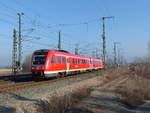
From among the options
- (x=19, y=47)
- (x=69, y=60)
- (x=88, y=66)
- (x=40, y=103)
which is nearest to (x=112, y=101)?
(x=40, y=103)

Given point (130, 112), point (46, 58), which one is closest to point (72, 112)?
point (130, 112)

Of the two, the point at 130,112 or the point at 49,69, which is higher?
the point at 49,69

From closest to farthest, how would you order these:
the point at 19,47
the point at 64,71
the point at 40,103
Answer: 1. the point at 40,103
2. the point at 64,71
3. the point at 19,47

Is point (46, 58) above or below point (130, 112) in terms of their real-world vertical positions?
above

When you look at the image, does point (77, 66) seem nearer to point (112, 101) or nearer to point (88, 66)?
point (88, 66)

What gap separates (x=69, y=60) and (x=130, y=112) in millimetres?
17102

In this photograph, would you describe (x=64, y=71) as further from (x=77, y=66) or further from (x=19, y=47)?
(x=19, y=47)

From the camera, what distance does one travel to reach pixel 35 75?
20.3 m

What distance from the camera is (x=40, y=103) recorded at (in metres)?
9.57

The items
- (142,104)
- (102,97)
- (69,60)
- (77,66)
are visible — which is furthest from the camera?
(77,66)

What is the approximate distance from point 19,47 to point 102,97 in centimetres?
2249

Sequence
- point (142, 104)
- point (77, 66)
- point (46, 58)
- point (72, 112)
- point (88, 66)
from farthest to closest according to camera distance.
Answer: point (88, 66), point (77, 66), point (46, 58), point (142, 104), point (72, 112)

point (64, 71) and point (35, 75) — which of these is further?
point (64, 71)

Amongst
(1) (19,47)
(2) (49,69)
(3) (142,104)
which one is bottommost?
(3) (142,104)
